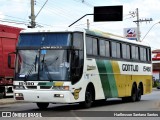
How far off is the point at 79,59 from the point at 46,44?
1.45m

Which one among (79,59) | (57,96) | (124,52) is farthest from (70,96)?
(124,52)

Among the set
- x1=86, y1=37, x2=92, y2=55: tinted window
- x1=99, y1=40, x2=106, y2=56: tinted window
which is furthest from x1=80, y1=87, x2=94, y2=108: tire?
x1=99, y1=40, x2=106, y2=56: tinted window

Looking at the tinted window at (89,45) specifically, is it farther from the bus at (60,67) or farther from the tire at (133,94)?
the tire at (133,94)

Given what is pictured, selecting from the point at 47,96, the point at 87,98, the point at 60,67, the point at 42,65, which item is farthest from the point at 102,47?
the point at 47,96

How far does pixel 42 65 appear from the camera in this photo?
18625 mm

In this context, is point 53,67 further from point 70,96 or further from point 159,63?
point 159,63

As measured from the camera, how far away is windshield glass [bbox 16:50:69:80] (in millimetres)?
18375

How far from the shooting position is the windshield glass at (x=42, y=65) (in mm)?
18375

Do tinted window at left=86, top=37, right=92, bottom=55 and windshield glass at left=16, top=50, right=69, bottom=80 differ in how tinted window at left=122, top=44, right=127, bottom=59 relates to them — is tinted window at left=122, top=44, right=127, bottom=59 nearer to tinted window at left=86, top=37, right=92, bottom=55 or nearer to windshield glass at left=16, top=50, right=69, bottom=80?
tinted window at left=86, top=37, right=92, bottom=55

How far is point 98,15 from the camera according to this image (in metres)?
36.2

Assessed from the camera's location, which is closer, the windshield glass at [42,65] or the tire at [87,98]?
the windshield glass at [42,65]

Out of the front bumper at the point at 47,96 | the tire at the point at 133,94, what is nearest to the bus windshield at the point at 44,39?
the front bumper at the point at 47,96

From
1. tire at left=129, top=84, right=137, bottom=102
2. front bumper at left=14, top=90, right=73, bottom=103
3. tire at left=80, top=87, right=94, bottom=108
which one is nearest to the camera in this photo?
front bumper at left=14, top=90, right=73, bottom=103

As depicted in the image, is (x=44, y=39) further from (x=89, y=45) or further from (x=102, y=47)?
(x=102, y=47)
